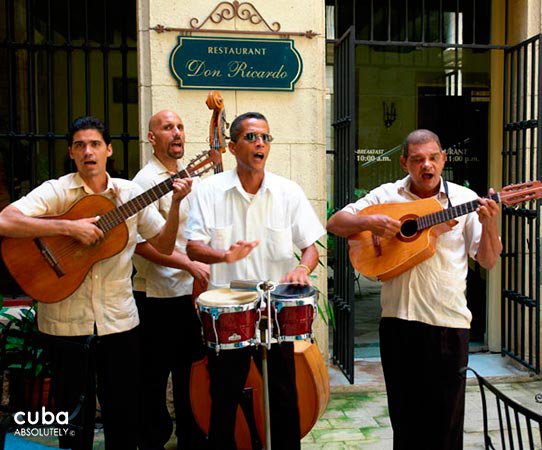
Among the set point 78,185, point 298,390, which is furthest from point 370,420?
point 78,185

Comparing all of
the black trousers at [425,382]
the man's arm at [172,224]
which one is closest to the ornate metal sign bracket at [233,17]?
the man's arm at [172,224]

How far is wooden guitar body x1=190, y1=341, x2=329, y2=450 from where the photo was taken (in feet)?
11.9

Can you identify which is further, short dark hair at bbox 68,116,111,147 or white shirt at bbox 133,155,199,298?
white shirt at bbox 133,155,199,298

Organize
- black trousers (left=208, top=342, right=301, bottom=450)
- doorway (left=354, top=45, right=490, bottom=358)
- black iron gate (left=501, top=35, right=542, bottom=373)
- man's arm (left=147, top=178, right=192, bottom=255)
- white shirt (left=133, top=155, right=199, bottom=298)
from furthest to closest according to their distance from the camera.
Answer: doorway (left=354, top=45, right=490, bottom=358)
black iron gate (left=501, top=35, right=542, bottom=373)
white shirt (left=133, top=155, right=199, bottom=298)
man's arm (left=147, top=178, right=192, bottom=255)
black trousers (left=208, top=342, right=301, bottom=450)

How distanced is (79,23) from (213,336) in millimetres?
3995

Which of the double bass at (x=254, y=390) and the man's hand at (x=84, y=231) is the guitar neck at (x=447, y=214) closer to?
the double bass at (x=254, y=390)

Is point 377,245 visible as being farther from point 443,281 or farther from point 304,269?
point 304,269

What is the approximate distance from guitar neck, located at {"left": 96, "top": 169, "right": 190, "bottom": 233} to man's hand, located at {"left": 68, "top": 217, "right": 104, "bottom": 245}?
7 centimetres

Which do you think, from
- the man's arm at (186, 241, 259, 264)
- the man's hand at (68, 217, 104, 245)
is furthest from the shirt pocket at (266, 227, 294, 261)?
the man's hand at (68, 217, 104, 245)

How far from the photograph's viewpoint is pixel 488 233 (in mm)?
3260

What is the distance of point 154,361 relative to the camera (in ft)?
13.4

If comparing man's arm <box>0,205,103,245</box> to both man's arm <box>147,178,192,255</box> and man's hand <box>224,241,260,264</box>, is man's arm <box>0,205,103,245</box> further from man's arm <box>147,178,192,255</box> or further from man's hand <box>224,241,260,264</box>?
man's hand <box>224,241,260,264</box>

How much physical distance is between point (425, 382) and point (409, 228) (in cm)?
77

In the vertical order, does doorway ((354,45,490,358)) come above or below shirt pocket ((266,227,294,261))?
above
